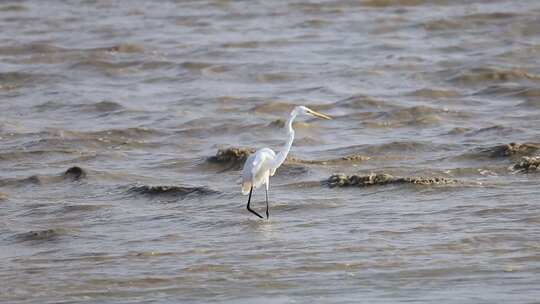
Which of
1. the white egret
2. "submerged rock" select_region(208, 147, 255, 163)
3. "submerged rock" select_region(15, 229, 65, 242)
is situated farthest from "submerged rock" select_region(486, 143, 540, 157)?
"submerged rock" select_region(15, 229, 65, 242)

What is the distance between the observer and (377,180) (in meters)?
12.0

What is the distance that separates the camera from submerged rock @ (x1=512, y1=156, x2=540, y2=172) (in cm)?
1208

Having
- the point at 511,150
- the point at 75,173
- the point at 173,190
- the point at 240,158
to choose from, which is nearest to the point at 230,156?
the point at 240,158

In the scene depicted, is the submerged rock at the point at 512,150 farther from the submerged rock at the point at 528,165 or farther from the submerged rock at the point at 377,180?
the submerged rock at the point at 377,180

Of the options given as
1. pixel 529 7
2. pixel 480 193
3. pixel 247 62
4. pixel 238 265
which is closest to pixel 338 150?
pixel 480 193

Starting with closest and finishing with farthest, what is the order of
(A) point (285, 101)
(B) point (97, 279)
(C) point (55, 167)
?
(B) point (97, 279) → (C) point (55, 167) → (A) point (285, 101)

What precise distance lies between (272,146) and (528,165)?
11.3 feet

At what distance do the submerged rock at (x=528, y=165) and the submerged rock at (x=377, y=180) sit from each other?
74 centimetres

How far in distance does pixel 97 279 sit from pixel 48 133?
651 centimetres

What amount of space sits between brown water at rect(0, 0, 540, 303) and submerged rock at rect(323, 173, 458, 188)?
10cm

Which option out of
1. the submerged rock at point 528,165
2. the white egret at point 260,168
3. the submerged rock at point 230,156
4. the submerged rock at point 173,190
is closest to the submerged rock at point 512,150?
the submerged rock at point 528,165

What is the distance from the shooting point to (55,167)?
538 inches

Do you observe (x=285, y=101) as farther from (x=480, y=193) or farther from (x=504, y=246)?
(x=504, y=246)

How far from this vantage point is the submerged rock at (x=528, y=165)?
39.6 ft
